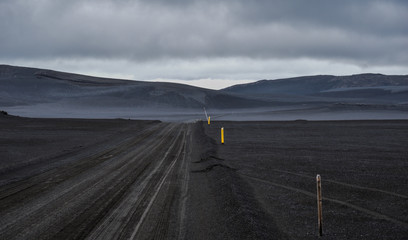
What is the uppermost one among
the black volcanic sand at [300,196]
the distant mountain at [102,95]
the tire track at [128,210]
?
the distant mountain at [102,95]

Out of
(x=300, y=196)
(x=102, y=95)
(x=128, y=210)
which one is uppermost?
(x=102, y=95)

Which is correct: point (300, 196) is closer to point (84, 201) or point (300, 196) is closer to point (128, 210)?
point (128, 210)

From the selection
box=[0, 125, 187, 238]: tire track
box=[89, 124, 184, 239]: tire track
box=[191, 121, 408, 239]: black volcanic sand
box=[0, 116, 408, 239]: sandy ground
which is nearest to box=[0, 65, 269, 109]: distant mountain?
box=[0, 116, 408, 239]: sandy ground

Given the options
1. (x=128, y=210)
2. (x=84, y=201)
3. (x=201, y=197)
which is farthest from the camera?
(x=201, y=197)

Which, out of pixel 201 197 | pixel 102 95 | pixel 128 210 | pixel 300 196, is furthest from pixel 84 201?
pixel 102 95

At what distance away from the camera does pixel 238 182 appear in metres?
11.9

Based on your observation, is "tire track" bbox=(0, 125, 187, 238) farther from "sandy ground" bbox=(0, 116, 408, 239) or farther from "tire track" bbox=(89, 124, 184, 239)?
"tire track" bbox=(89, 124, 184, 239)

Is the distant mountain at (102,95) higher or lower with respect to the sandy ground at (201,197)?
higher

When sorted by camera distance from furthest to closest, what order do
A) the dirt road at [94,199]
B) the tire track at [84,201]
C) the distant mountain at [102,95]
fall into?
the distant mountain at [102,95], the tire track at [84,201], the dirt road at [94,199]

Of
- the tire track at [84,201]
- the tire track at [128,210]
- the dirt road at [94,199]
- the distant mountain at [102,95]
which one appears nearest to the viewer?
the tire track at [128,210]

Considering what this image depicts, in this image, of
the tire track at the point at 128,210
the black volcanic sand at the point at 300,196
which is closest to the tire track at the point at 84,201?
the tire track at the point at 128,210

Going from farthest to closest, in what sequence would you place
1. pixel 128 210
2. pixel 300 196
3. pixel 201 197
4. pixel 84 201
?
pixel 300 196 < pixel 201 197 < pixel 84 201 < pixel 128 210

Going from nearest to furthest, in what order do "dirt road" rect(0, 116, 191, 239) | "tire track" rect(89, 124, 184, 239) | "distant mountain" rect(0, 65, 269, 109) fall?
"tire track" rect(89, 124, 184, 239) < "dirt road" rect(0, 116, 191, 239) < "distant mountain" rect(0, 65, 269, 109)

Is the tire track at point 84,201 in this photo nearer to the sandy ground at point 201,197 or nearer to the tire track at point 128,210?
the sandy ground at point 201,197
